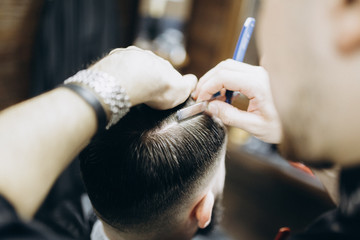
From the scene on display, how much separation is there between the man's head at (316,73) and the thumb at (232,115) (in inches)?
9.2

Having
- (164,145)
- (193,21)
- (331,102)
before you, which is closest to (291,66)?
(331,102)

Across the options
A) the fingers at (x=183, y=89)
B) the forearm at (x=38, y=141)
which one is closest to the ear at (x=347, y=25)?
the fingers at (x=183, y=89)

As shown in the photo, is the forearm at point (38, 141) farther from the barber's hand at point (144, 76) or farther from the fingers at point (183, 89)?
the fingers at point (183, 89)

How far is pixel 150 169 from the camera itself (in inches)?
30.7

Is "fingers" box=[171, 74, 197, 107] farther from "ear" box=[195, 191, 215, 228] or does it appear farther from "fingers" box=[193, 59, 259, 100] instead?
"ear" box=[195, 191, 215, 228]

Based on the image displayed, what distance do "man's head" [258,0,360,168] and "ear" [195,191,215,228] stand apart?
0.34 m

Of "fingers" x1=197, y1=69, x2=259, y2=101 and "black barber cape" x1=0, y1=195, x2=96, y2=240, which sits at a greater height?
"fingers" x1=197, y1=69, x2=259, y2=101

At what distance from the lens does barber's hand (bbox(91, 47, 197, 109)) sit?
65cm

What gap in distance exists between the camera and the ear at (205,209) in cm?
89

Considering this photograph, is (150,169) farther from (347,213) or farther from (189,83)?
(347,213)

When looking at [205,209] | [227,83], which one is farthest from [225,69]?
[205,209]

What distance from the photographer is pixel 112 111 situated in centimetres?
62

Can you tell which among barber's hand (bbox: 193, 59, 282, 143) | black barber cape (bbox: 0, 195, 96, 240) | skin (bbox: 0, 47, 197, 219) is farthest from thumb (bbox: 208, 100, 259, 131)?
black barber cape (bbox: 0, 195, 96, 240)

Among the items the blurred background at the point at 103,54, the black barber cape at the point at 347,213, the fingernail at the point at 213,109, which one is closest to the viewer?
the black barber cape at the point at 347,213
